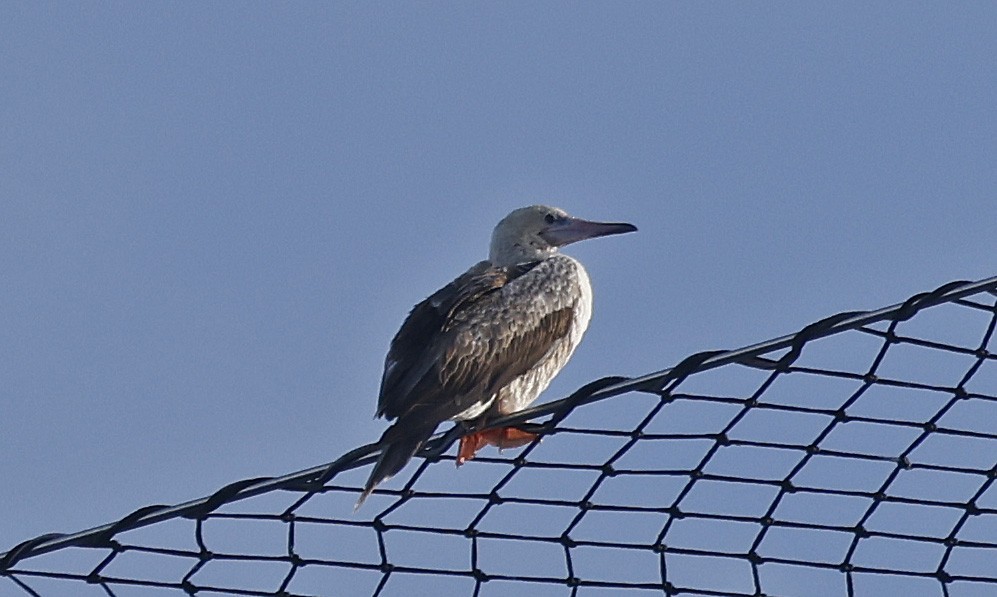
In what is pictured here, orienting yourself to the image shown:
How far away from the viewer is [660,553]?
5.69 meters

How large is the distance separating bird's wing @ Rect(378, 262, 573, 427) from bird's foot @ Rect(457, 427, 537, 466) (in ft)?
0.50

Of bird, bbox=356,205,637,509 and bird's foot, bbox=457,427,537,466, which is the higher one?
bird, bbox=356,205,637,509

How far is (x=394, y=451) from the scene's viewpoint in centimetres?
644

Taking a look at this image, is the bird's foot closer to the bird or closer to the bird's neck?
the bird

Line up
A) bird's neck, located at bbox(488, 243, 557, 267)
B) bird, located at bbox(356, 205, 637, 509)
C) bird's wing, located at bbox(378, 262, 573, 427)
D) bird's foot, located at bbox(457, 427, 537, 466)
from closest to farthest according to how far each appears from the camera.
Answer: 1. bird, located at bbox(356, 205, 637, 509)
2. bird's wing, located at bbox(378, 262, 573, 427)
3. bird's foot, located at bbox(457, 427, 537, 466)
4. bird's neck, located at bbox(488, 243, 557, 267)

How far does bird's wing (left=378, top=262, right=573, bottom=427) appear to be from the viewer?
272 inches

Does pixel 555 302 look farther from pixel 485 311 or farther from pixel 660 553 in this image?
pixel 660 553

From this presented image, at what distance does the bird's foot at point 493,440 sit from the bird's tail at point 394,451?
0.52 metres

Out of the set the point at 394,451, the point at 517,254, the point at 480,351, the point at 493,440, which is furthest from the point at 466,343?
the point at 517,254

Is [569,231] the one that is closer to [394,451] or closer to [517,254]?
[517,254]

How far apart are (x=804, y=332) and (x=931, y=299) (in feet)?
1.22

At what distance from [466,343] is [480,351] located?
7cm

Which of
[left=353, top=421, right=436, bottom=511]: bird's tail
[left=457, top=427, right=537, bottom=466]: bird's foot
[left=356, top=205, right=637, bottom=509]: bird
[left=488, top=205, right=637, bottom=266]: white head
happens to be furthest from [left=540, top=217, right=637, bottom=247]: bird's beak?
[left=353, top=421, right=436, bottom=511]: bird's tail

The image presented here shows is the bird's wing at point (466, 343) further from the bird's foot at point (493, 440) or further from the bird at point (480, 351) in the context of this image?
the bird's foot at point (493, 440)
